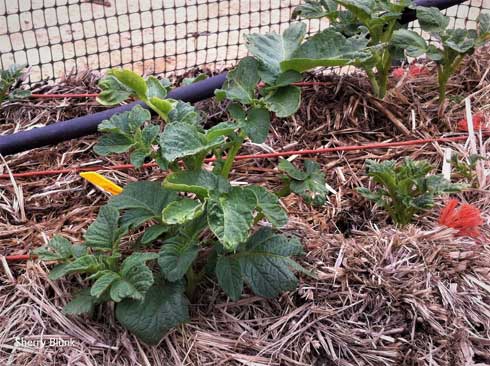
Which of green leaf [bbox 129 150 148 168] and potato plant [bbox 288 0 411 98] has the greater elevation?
potato plant [bbox 288 0 411 98]

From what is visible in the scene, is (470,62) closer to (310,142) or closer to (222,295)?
(310,142)

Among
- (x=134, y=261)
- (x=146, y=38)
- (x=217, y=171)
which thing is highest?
(x=217, y=171)

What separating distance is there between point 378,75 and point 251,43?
84 centimetres

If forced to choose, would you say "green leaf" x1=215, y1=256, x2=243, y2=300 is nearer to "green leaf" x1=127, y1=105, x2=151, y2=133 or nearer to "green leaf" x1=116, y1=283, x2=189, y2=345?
"green leaf" x1=116, y1=283, x2=189, y2=345

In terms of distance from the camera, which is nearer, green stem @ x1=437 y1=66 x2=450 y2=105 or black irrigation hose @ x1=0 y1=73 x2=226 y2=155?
black irrigation hose @ x1=0 y1=73 x2=226 y2=155

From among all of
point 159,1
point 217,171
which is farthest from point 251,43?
point 159,1

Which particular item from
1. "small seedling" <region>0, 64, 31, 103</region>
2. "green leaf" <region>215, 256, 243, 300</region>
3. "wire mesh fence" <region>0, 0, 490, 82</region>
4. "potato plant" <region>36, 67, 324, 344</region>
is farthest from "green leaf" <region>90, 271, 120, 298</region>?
"wire mesh fence" <region>0, 0, 490, 82</region>

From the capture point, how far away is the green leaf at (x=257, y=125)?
1.57 m

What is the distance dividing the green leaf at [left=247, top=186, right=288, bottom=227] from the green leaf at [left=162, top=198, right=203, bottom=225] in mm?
137

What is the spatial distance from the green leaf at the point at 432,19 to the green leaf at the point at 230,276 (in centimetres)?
111

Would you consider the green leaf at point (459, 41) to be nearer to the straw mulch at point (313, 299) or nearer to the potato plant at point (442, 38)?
the potato plant at point (442, 38)

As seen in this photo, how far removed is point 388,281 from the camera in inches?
65.7

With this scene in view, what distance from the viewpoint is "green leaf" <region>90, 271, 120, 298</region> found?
148cm

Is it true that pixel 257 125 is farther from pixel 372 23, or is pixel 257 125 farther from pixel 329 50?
pixel 372 23
